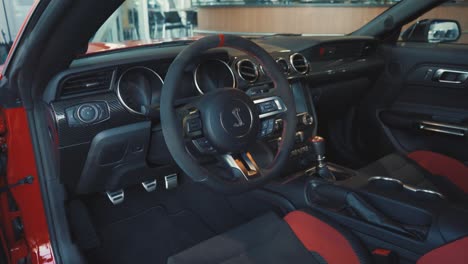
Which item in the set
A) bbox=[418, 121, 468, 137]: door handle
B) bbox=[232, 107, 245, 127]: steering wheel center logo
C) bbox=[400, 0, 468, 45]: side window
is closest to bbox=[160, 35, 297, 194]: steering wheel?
bbox=[232, 107, 245, 127]: steering wheel center logo

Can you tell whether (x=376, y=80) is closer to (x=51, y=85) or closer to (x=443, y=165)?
(x=443, y=165)

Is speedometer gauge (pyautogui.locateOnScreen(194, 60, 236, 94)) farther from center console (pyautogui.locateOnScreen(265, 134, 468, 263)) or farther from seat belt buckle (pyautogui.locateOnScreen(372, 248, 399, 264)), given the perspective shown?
seat belt buckle (pyautogui.locateOnScreen(372, 248, 399, 264))

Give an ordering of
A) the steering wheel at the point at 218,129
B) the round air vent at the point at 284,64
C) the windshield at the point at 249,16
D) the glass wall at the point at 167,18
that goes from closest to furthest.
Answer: the steering wheel at the point at 218,129
the round air vent at the point at 284,64
the windshield at the point at 249,16
the glass wall at the point at 167,18

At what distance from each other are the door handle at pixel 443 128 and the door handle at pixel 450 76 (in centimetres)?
26

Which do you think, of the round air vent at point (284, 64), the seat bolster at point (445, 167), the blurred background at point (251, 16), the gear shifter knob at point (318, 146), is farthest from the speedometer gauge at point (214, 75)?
the blurred background at point (251, 16)

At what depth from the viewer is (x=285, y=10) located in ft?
28.6

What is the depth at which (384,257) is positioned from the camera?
145 cm

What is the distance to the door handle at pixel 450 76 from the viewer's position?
2410mm

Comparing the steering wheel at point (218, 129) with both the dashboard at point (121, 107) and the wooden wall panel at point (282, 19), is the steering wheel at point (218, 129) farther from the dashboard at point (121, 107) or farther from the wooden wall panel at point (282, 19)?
the wooden wall panel at point (282, 19)

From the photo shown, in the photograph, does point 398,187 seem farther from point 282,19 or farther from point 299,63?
point 282,19

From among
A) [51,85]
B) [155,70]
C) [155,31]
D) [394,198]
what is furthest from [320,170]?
[155,31]

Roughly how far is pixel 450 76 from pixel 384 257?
1.46 meters

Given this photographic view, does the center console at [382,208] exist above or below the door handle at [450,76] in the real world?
below

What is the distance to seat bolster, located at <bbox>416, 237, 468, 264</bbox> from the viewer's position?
1290 mm
